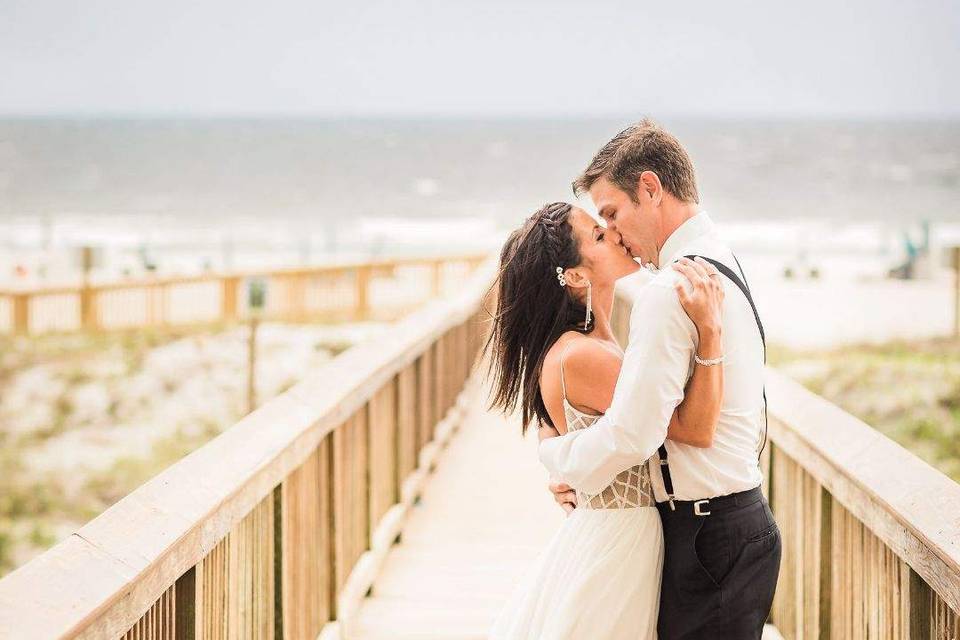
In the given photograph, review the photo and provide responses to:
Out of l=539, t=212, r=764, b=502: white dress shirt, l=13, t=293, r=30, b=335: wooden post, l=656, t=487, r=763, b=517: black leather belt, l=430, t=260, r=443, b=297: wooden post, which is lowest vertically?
l=13, t=293, r=30, b=335: wooden post

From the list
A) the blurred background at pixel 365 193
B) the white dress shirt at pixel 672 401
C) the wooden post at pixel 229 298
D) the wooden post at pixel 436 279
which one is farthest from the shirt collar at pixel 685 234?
the wooden post at pixel 436 279

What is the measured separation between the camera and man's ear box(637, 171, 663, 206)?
7.50 feet

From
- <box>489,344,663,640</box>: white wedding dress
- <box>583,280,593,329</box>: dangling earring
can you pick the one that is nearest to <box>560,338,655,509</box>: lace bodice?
<box>489,344,663,640</box>: white wedding dress

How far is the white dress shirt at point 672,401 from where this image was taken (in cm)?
206

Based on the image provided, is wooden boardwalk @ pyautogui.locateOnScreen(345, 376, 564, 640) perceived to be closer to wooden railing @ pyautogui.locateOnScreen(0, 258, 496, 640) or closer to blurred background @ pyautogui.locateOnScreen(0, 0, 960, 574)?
wooden railing @ pyautogui.locateOnScreen(0, 258, 496, 640)

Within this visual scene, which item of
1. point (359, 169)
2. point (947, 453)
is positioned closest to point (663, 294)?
point (947, 453)

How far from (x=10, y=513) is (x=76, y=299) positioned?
751 cm

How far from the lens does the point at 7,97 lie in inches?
6786

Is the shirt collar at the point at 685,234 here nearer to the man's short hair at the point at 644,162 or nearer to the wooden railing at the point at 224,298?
the man's short hair at the point at 644,162

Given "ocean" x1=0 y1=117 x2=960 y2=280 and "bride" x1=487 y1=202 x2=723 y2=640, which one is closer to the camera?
"bride" x1=487 y1=202 x2=723 y2=640

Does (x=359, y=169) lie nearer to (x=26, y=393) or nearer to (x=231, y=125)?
(x=231, y=125)

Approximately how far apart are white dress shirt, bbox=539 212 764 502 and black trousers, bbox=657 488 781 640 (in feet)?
0.15

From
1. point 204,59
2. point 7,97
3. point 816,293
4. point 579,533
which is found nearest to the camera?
point 579,533

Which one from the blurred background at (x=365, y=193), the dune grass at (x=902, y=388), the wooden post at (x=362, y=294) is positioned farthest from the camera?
the wooden post at (x=362, y=294)
